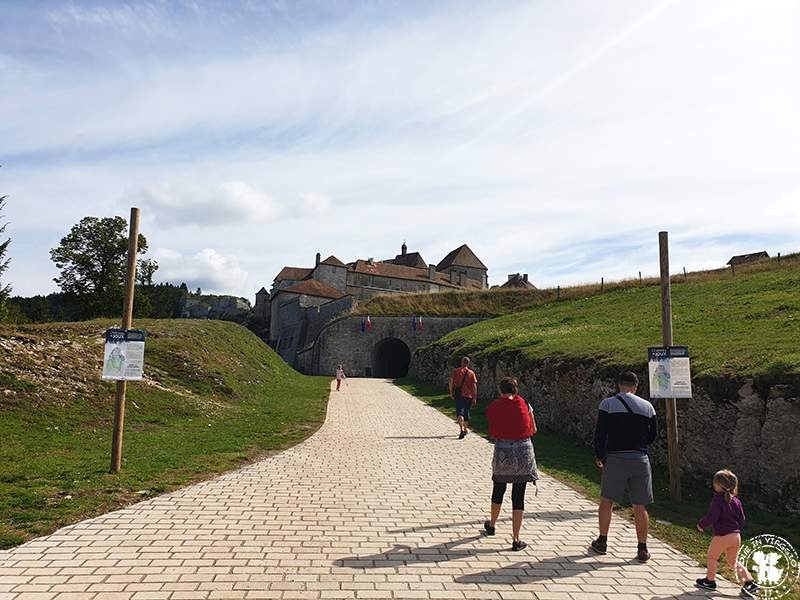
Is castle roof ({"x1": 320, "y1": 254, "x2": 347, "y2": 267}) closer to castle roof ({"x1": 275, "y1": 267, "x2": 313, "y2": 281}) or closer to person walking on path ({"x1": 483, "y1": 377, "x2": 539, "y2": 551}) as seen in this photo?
castle roof ({"x1": 275, "y1": 267, "x2": 313, "y2": 281})

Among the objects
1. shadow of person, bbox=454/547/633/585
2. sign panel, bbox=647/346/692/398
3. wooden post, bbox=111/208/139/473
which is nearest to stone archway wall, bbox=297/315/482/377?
wooden post, bbox=111/208/139/473

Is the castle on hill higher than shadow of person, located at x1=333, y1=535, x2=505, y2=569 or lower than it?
higher

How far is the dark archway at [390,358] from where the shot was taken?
44750 millimetres

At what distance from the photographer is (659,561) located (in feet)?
17.9

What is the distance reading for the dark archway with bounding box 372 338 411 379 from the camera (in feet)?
147

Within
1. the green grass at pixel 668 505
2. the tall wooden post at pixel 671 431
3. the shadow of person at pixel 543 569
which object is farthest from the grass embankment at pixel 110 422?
the tall wooden post at pixel 671 431

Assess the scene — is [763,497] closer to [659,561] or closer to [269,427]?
[659,561]

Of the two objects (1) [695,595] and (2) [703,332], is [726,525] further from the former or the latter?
(2) [703,332]

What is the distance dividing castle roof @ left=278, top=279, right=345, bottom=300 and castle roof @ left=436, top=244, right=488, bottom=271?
89.9ft

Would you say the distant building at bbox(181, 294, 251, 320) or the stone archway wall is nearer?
the stone archway wall

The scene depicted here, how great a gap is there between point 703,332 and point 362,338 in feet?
106

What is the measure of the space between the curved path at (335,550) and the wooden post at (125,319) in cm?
162

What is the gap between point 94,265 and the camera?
129 ft

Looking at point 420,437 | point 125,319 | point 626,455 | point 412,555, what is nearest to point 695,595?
point 626,455
